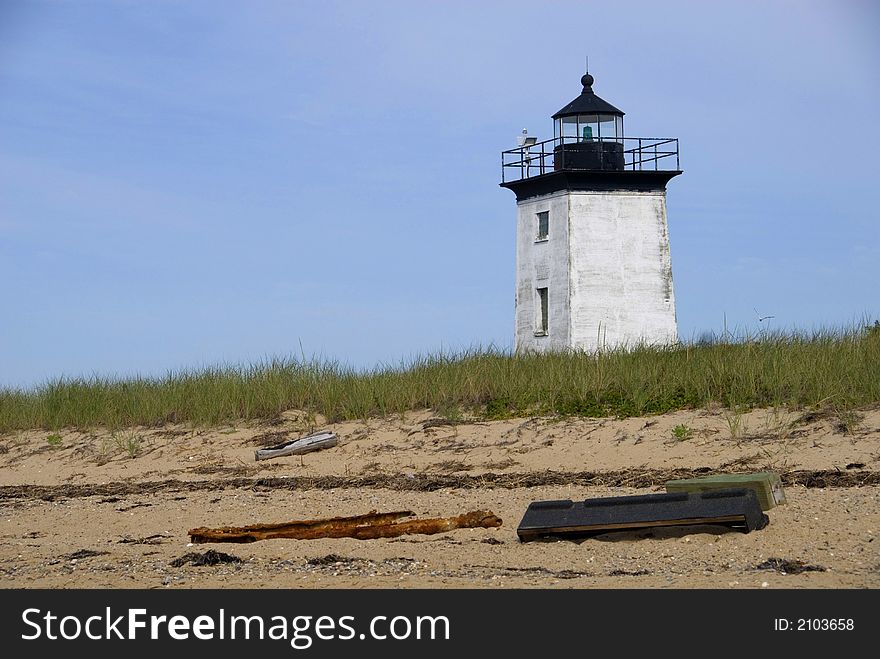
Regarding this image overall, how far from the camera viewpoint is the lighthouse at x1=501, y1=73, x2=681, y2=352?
22.2 metres

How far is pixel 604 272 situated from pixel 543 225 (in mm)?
1639

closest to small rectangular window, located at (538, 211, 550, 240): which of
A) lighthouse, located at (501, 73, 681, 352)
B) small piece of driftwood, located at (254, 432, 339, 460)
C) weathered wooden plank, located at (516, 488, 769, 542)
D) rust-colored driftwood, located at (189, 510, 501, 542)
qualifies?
lighthouse, located at (501, 73, 681, 352)

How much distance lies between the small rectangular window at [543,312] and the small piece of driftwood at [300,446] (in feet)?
29.5

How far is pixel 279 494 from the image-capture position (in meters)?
12.2

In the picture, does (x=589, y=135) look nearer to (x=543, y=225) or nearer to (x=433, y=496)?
(x=543, y=225)

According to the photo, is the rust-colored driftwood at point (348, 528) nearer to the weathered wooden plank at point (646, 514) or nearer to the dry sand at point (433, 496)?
the dry sand at point (433, 496)

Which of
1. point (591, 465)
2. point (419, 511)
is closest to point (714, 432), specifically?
point (591, 465)

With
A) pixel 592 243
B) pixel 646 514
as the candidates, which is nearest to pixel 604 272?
pixel 592 243

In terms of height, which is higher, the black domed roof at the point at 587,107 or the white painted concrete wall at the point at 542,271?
the black domed roof at the point at 587,107

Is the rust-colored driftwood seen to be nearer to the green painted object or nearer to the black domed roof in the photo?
the green painted object

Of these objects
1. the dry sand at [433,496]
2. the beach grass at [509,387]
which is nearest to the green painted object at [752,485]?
the dry sand at [433,496]

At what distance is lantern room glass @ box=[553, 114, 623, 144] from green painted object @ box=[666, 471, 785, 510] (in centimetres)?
1441

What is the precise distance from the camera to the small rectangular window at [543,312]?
22.8 metres
